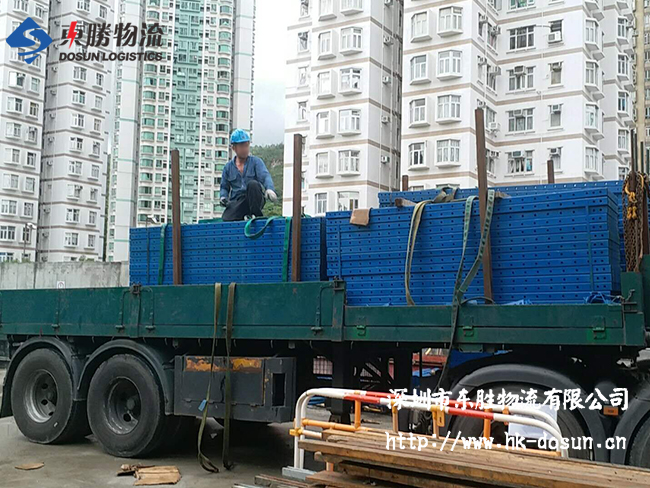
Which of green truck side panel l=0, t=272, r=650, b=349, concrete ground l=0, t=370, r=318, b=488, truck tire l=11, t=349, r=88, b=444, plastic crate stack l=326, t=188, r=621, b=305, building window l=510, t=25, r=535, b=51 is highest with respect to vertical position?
building window l=510, t=25, r=535, b=51

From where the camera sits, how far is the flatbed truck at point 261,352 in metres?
5.83

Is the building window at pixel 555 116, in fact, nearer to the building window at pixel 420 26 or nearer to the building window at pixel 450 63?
the building window at pixel 450 63

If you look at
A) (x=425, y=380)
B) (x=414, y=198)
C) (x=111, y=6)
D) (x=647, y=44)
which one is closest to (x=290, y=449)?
(x=425, y=380)

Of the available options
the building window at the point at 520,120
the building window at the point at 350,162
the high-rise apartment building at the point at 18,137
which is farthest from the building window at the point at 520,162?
the high-rise apartment building at the point at 18,137

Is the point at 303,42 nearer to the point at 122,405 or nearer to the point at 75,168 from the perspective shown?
the point at 75,168

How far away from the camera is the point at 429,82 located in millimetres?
40344

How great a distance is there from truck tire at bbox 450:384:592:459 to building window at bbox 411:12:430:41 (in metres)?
36.9

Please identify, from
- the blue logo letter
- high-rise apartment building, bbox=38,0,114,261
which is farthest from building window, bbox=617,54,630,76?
the blue logo letter

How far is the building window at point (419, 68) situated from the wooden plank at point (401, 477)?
37432mm

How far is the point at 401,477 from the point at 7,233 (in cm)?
6312

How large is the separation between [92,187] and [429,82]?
39.7 meters

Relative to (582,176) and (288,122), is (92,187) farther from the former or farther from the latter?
(582,176)

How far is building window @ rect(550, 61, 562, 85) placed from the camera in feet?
132

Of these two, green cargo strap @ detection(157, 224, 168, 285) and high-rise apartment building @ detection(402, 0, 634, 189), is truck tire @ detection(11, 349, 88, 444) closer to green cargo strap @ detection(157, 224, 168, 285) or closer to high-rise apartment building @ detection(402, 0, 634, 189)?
green cargo strap @ detection(157, 224, 168, 285)
